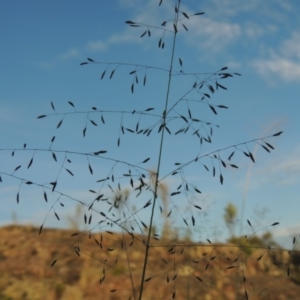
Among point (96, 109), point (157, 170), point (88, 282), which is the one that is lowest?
point (88, 282)

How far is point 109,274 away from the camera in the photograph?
779 cm

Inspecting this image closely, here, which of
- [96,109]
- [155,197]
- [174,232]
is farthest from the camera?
[174,232]

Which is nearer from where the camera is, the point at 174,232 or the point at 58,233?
the point at 174,232

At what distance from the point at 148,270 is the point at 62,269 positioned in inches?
50.1

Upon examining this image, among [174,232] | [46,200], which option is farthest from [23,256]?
[46,200]

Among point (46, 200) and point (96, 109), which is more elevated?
point (96, 109)

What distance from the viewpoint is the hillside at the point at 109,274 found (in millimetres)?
7258

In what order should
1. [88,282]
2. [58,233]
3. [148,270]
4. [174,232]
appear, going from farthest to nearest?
[58,233]
[148,270]
[88,282]
[174,232]

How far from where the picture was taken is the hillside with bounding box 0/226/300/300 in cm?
726

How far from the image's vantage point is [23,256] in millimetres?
8328

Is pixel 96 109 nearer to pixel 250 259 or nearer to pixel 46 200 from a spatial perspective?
pixel 46 200

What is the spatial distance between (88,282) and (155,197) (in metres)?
4.84

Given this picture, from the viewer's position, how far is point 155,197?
2951 mm

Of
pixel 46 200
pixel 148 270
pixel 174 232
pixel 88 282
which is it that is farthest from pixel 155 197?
pixel 148 270
